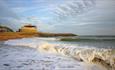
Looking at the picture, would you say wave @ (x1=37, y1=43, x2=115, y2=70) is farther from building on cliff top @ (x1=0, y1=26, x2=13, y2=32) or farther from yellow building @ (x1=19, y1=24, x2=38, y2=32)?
building on cliff top @ (x1=0, y1=26, x2=13, y2=32)

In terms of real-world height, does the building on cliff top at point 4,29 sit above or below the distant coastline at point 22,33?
above

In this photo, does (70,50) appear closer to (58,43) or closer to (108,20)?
(58,43)

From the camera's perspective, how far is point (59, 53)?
7.33ft

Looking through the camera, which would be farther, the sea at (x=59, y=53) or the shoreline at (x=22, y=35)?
the shoreline at (x=22, y=35)

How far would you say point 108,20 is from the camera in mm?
2299

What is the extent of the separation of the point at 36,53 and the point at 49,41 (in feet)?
0.62

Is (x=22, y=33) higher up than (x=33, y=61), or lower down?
higher up

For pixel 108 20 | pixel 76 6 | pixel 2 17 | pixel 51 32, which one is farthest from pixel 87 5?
pixel 2 17

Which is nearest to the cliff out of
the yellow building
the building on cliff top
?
the building on cliff top

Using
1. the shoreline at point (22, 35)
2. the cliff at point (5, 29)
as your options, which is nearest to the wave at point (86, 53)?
the shoreline at point (22, 35)

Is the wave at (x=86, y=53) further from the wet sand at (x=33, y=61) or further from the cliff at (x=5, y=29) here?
the cliff at (x=5, y=29)

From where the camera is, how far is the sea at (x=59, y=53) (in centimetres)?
211

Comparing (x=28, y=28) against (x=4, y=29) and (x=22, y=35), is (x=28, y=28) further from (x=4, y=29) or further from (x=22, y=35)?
(x=4, y=29)

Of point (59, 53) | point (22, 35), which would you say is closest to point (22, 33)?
point (22, 35)
